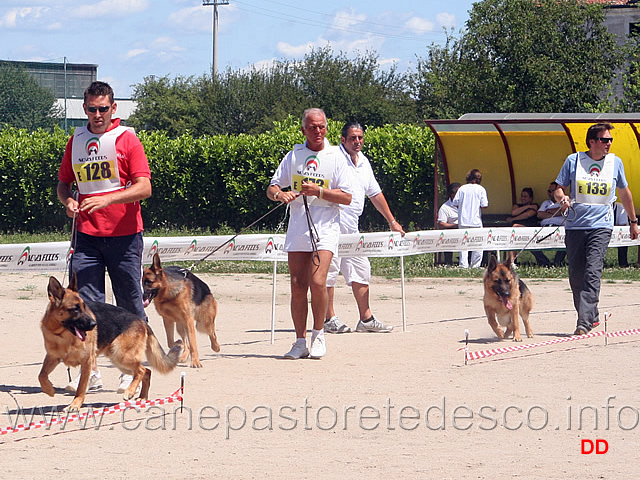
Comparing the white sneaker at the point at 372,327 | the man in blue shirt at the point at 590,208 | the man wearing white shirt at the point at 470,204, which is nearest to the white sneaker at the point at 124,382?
the white sneaker at the point at 372,327

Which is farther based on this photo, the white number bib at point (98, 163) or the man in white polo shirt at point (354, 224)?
the man in white polo shirt at point (354, 224)

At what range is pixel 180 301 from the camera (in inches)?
346

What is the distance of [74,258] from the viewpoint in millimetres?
7148

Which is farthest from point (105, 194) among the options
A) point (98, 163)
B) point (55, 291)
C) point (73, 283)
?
point (55, 291)

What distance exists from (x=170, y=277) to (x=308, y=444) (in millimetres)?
3574

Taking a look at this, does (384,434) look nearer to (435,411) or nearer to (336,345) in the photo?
(435,411)

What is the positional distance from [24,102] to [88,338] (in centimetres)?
7680

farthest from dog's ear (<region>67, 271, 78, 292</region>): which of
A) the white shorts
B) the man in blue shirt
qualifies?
the man in blue shirt

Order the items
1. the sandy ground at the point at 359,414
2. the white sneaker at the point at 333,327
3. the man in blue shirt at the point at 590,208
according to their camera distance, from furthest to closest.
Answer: the white sneaker at the point at 333,327
the man in blue shirt at the point at 590,208
the sandy ground at the point at 359,414

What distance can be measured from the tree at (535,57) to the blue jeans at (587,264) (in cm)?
2965

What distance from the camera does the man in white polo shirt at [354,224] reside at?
10734 mm

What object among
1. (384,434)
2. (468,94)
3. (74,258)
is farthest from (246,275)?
(468,94)

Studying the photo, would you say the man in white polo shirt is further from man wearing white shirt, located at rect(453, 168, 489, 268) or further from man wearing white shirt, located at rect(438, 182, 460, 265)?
man wearing white shirt, located at rect(438, 182, 460, 265)

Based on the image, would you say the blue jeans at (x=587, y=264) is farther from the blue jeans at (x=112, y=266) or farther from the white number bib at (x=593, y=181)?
the blue jeans at (x=112, y=266)
